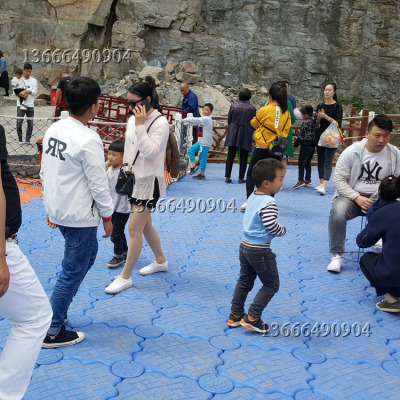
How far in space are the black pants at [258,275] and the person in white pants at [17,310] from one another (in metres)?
1.53

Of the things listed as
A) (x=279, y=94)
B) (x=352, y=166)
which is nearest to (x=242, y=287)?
(x=352, y=166)

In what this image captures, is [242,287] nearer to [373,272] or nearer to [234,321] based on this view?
[234,321]

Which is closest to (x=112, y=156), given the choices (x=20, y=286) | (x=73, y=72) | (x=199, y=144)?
(x=20, y=286)

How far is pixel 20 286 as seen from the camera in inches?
84.5

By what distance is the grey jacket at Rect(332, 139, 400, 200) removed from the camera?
4.85m

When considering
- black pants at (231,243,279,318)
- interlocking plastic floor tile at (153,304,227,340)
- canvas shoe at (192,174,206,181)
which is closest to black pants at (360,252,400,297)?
black pants at (231,243,279,318)

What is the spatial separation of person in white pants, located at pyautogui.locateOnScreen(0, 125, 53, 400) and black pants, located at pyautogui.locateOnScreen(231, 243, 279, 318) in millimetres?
1528

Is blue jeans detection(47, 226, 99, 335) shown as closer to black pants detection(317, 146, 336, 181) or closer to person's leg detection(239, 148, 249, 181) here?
person's leg detection(239, 148, 249, 181)

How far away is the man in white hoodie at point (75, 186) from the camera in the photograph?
9.55ft

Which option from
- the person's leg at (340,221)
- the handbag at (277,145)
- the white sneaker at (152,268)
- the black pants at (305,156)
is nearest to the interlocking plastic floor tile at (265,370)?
the white sneaker at (152,268)

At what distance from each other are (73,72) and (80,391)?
22876mm

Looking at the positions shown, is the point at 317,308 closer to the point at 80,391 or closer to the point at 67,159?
the point at 80,391

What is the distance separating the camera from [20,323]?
2230 mm

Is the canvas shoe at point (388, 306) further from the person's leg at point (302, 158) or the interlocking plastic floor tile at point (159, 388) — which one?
the person's leg at point (302, 158)
